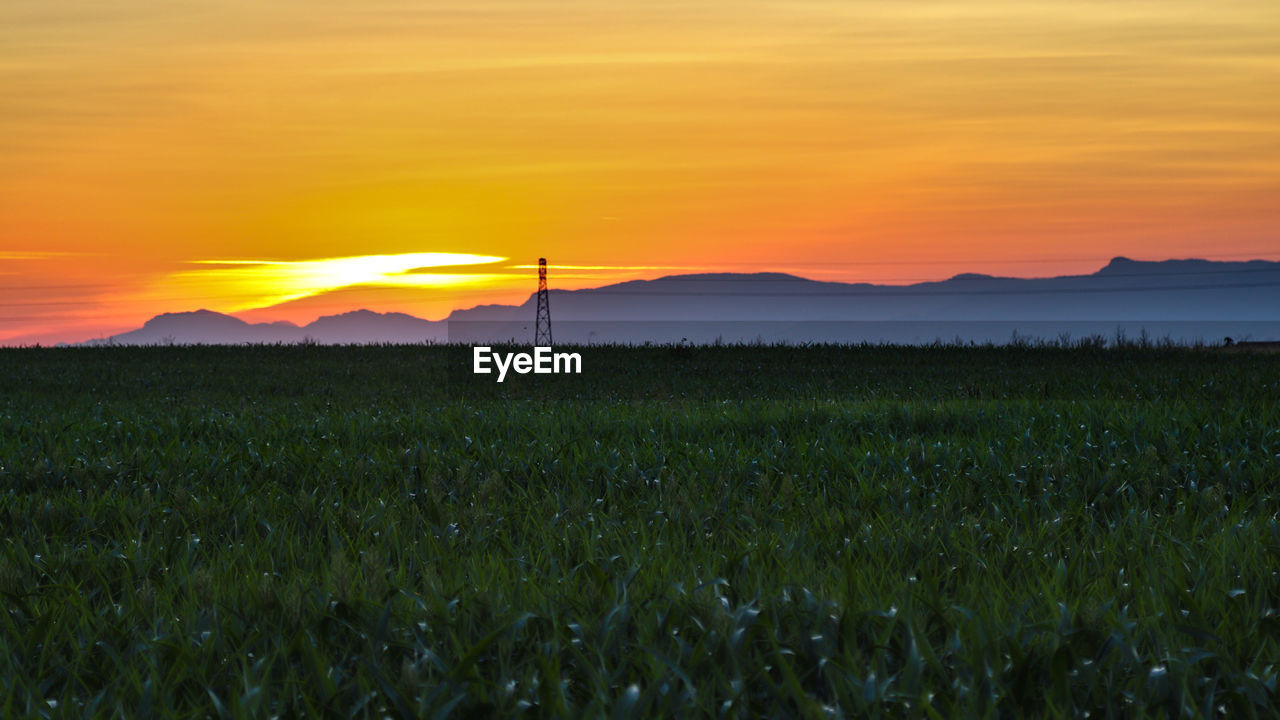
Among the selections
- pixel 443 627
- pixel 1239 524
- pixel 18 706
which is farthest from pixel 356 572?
pixel 1239 524

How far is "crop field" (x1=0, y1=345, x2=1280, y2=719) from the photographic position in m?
3.48

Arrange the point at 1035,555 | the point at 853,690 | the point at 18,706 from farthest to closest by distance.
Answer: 1. the point at 1035,555
2. the point at 18,706
3. the point at 853,690

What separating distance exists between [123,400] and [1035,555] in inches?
717

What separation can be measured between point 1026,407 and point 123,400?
53.9 ft

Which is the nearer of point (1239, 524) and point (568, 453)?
point (1239, 524)

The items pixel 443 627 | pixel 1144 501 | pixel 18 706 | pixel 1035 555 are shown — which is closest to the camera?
pixel 18 706

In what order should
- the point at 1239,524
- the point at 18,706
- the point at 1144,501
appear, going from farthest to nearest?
the point at 1144,501 < the point at 1239,524 < the point at 18,706

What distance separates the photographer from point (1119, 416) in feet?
35.1

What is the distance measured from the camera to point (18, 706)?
357 cm

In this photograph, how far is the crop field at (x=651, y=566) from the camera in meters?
3.48

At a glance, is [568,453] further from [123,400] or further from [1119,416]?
[123,400]

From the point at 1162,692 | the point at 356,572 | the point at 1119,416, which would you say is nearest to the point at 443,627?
the point at 356,572

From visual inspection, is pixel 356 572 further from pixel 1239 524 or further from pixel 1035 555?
pixel 1239 524

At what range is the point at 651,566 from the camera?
4746 mm
